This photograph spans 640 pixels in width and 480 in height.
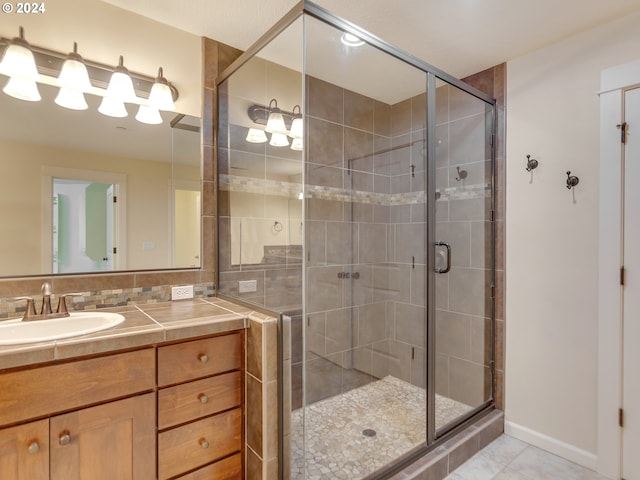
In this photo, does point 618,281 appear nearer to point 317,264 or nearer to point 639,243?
point 639,243

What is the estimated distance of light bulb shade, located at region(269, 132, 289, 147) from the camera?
1.86 metres

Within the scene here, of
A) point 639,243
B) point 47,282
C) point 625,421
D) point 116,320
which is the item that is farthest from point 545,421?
point 47,282

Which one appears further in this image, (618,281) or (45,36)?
(618,281)

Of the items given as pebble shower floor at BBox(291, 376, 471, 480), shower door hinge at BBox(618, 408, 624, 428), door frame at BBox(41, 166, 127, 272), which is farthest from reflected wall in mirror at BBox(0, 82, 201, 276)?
shower door hinge at BBox(618, 408, 624, 428)

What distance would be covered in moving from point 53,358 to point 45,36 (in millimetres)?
1478

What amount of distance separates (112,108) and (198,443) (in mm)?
1693

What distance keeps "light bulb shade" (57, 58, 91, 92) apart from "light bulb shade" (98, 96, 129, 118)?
89 millimetres

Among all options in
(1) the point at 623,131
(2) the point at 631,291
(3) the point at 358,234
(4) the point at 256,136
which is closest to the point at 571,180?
(1) the point at 623,131

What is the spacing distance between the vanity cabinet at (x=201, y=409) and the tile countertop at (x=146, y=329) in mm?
68

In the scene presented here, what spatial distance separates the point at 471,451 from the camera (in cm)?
208

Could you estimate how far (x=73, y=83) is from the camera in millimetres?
1660

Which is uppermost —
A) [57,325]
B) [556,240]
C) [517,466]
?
[556,240]

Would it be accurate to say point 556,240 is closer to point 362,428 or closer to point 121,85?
point 362,428

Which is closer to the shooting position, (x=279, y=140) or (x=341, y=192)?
(x=279, y=140)
